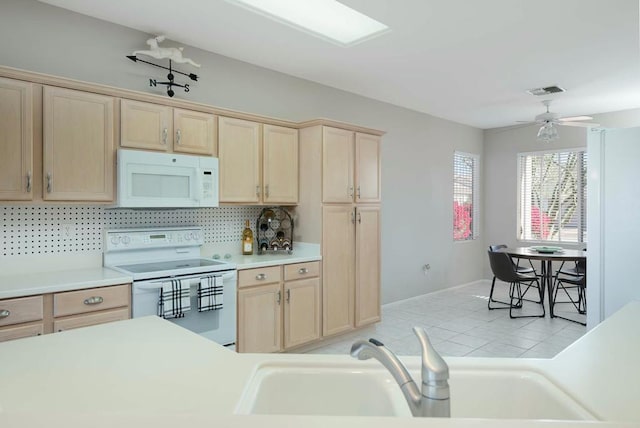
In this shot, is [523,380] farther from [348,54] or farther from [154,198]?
[348,54]

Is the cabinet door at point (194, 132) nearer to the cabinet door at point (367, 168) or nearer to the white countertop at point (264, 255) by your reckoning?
the white countertop at point (264, 255)

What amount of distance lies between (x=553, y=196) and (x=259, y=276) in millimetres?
5323

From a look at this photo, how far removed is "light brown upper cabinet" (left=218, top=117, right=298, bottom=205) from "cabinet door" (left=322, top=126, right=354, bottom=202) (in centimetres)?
31

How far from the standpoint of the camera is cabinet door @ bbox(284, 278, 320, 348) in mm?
3578

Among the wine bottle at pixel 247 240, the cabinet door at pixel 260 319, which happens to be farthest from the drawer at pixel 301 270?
the wine bottle at pixel 247 240

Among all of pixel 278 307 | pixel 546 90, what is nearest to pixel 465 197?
pixel 546 90

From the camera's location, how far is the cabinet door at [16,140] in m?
2.41

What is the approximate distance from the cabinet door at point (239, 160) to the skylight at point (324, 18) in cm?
89

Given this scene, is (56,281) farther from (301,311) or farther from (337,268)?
(337,268)

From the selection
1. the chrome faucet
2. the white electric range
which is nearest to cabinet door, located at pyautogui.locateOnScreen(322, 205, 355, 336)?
the white electric range

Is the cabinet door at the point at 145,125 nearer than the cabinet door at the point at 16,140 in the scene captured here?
No

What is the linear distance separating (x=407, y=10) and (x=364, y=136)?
1480 millimetres

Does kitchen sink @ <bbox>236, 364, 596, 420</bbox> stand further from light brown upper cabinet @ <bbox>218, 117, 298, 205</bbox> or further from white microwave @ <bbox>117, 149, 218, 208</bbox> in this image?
light brown upper cabinet @ <bbox>218, 117, 298, 205</bbox>

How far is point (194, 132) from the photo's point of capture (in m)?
3.23
